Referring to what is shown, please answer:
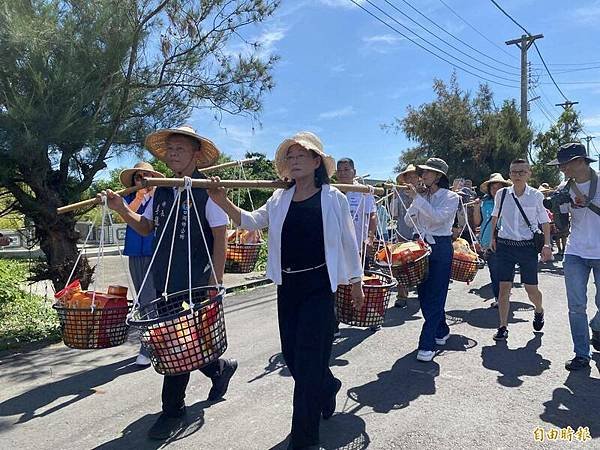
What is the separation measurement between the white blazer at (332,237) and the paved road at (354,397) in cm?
111

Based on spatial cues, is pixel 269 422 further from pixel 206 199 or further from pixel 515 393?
pixel 515 393

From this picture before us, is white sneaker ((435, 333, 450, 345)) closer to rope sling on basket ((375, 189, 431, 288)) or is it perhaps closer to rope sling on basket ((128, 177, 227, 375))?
rope sling on basket ((375, 189, 431, 288))

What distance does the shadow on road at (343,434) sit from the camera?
3340mm

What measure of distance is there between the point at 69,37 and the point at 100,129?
42.0 inches

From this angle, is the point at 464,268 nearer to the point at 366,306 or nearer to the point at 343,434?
the point at 366,306

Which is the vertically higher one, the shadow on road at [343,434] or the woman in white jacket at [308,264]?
the woman in white jacket at [308,264]

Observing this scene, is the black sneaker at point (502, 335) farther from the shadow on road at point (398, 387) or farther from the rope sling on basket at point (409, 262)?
the rope sling on basket at point (409, 262)

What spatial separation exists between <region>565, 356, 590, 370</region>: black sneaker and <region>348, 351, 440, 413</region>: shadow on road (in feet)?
3.69

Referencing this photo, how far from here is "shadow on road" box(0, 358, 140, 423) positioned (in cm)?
415

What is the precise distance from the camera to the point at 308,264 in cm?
325

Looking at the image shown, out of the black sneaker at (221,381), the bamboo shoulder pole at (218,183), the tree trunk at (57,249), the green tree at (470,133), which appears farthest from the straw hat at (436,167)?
the green tree at (470,133)

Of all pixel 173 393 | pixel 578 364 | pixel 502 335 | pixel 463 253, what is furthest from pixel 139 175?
pixel 578 364

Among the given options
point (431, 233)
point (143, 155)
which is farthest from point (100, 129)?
point (431, 233)

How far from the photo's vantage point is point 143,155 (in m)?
7.05
